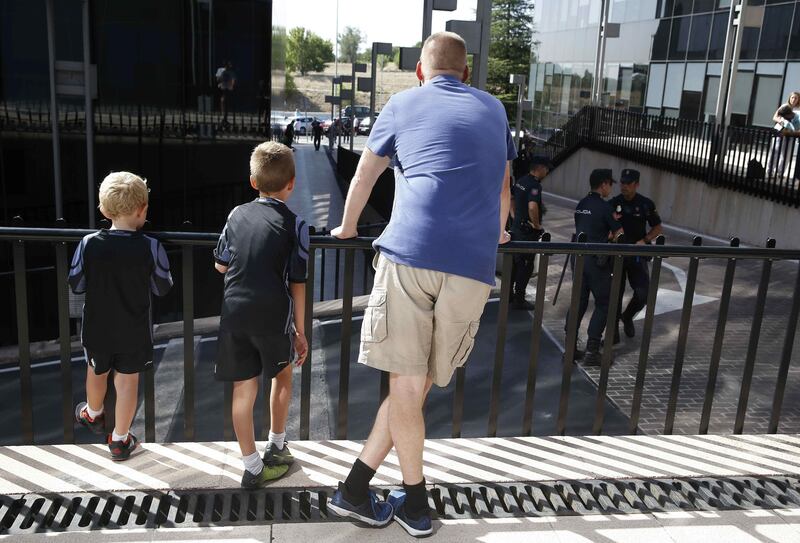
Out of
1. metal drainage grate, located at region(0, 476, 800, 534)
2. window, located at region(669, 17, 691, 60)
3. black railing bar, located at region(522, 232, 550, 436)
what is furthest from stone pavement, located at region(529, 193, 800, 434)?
window, located at region(669, 17, 691, 60)

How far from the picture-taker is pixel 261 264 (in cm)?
334

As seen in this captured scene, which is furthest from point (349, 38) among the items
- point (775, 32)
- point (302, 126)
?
point (775, 32)

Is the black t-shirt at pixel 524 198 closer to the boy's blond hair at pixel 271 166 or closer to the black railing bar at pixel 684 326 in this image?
the black railing bar at pixel 684 326

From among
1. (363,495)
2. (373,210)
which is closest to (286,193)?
(363,495)

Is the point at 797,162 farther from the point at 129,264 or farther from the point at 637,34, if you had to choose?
the point at 637,34

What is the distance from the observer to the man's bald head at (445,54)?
3.07 meters

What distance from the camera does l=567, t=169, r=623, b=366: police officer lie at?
7574mm

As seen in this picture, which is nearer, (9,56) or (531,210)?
(531,210)

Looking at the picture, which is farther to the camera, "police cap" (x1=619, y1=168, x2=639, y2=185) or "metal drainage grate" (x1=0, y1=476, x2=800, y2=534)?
"police cap" (x1=619, y1=168, x2=639, y2=185)

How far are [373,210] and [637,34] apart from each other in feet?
46.0

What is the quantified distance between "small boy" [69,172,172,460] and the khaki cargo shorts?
1.09 m

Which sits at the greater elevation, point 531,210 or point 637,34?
point 637,34

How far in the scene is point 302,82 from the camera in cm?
14625

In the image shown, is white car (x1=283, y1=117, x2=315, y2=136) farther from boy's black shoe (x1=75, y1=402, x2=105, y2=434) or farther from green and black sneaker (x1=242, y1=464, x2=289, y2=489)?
green and black sneaker (x1=242, y1=464, x2=289, y2=489)
